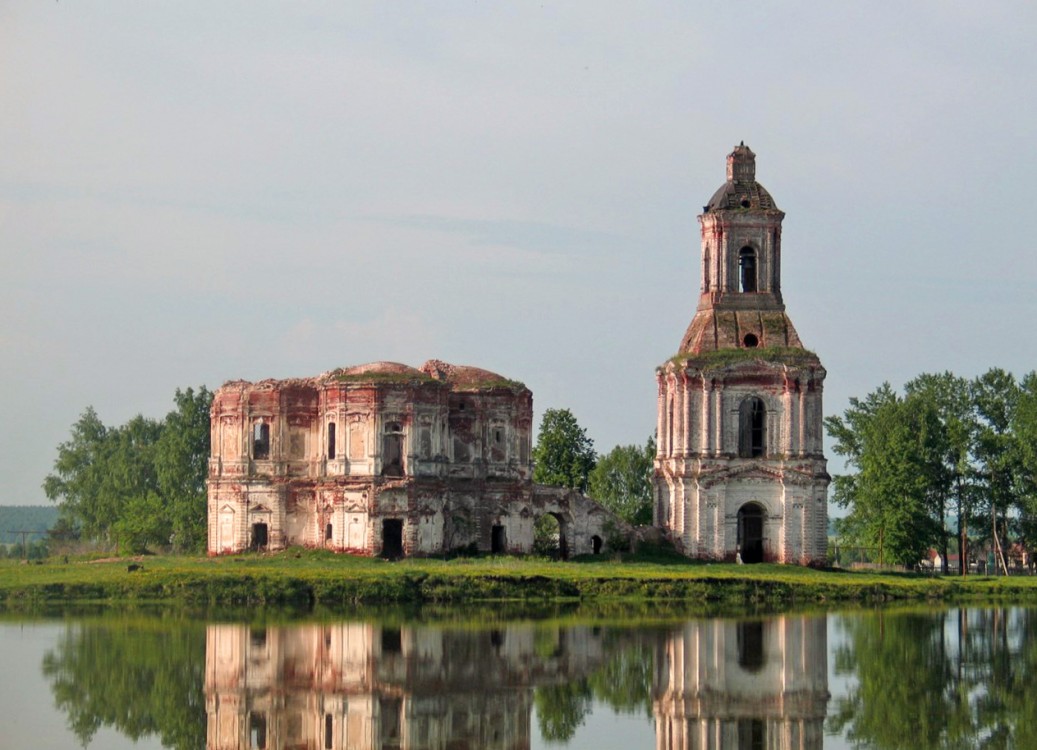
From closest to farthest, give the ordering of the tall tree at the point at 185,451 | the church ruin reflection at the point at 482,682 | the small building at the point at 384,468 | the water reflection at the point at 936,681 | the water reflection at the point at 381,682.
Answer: the water reflection at the point at 381,682, the church ruin reflection at the point at 482,682, the water reflection at the point at 936,681, the small building at the point at 384,468, the tall tree at the point at 185,451

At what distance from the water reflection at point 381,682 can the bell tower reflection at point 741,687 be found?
1.86 meters

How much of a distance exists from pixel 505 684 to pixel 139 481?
5073 centimetres

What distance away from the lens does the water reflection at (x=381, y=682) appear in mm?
27375

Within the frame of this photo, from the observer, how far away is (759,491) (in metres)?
60.6

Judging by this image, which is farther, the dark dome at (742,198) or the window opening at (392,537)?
the dark dome at (742,198)

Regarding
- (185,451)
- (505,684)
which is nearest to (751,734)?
(505,684)

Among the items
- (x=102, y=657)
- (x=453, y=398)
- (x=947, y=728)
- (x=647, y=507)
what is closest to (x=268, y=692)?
(x=102, y=657)

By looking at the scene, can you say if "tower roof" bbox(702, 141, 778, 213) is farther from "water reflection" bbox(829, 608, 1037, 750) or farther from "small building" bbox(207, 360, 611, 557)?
"water reflection" bbox(829, 608, 1037, 750)

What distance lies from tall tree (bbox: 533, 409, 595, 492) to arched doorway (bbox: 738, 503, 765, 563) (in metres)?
13.7

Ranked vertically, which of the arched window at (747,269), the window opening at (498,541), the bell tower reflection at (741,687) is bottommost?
the bell tower reflection at (741,687)

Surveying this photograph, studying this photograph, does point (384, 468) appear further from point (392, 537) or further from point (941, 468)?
point (941, 468)

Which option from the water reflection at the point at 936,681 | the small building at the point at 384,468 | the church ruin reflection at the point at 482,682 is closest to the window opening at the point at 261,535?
the small building at the point at 384,468

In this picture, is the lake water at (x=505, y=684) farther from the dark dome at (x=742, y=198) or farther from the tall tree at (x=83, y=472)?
the tall tree at (x=83, y=472)

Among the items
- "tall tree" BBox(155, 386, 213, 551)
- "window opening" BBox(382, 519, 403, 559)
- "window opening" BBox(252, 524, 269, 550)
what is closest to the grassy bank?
"window opening" BBox(382, 519, 403, 559)
